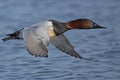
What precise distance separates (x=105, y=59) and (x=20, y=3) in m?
3.56

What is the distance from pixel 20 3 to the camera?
515 inches

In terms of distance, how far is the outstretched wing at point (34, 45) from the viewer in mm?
7799

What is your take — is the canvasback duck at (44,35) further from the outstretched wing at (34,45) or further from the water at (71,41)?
the water at (71,41)

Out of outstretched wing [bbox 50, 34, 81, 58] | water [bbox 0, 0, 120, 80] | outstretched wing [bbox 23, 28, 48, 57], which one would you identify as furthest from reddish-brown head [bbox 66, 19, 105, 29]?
water [bbox 0, 0, 120, 80]

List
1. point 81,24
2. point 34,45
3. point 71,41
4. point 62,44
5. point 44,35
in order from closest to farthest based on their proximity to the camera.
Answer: point 34,45 < point 44,35 < point 81,24 < point 62,44 < point 71,41

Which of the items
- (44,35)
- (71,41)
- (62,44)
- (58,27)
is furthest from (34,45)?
(71,41)

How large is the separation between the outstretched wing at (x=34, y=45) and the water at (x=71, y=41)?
3.77 feet

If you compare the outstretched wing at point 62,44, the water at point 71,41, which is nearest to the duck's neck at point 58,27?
the outstretched wing at point 62,44

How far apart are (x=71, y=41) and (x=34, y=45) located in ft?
9.76

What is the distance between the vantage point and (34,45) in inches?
312

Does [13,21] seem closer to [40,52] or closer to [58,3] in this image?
[58,3]

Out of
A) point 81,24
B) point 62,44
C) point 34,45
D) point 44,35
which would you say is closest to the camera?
point 34,45

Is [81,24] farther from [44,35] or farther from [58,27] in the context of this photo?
[44,35]

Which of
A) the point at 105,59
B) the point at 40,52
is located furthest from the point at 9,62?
the point at 40,52
